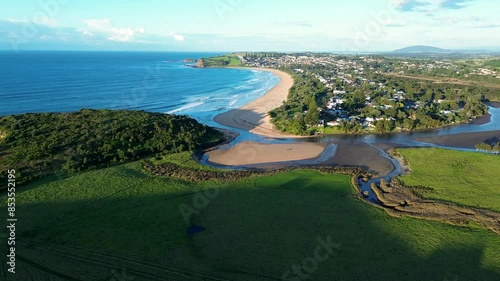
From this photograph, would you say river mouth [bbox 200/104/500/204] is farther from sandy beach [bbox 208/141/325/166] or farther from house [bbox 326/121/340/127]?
house [bbox 326/121/340/127]

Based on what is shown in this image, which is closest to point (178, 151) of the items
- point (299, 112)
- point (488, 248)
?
point (299, 112)

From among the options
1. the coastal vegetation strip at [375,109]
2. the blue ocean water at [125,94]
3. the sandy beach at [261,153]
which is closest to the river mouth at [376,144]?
the sandy beach at [261,153]

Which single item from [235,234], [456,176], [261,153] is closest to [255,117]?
[261,153]

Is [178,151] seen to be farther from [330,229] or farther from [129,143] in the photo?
[330,229]

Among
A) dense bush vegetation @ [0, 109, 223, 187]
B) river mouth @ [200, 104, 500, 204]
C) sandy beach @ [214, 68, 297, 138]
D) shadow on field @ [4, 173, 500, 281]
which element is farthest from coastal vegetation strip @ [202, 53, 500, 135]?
shadow on field @ [4, 173, 500, 281]

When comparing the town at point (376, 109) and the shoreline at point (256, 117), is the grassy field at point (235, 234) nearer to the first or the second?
the shoreline at point (256, 117)

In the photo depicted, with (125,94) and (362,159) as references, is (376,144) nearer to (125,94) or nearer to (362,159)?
(362,159)
